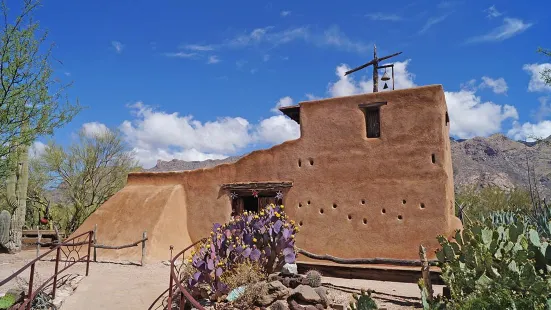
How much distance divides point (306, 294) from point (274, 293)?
0.61 meters

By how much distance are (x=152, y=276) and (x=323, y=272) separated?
15.0 feet

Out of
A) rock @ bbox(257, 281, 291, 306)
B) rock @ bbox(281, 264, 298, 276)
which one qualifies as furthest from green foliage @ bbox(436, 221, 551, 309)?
rock @ bbox(281, 264, 298, 276)

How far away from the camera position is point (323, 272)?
9.95m

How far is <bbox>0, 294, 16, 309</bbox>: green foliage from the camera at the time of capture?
8.57 metres

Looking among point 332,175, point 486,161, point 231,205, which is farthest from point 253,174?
point 486,161

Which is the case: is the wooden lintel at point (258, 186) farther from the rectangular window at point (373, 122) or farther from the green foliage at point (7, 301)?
the green foliage at point (7, 301)

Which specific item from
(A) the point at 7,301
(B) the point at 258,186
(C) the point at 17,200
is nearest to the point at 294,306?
(A) the point at 7,301

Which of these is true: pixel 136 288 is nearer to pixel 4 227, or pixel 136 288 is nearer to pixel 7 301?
pixel 7 301

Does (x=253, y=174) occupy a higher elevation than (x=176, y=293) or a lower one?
higher

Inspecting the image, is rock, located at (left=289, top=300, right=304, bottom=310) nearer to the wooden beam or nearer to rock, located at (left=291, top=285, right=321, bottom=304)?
rock, located at (left=291, top=285, right=321, bottom=304)

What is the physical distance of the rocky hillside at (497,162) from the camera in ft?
156

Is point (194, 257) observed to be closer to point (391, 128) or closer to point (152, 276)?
point (152, 276)

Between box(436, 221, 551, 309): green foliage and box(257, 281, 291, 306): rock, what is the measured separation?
2789 millimetres

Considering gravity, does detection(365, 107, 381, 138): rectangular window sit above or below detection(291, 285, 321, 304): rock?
above
